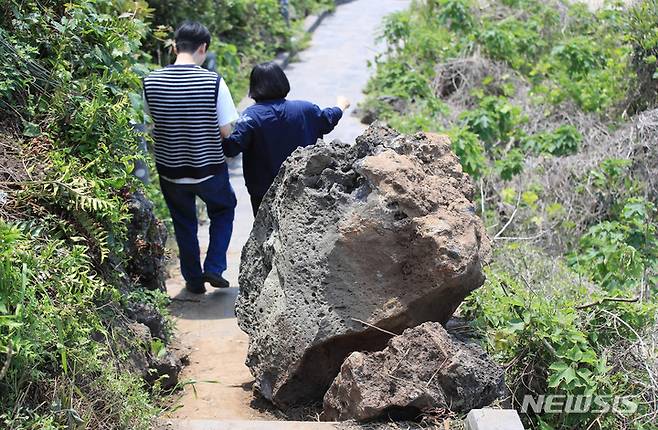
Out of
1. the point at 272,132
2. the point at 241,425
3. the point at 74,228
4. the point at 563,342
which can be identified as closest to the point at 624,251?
the point at 563,342

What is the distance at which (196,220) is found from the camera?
20.2 ft

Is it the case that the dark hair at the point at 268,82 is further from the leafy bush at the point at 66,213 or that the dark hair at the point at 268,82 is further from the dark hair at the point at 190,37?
the leafy bush at the point at 66,213

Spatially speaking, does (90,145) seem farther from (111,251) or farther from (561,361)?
(561,361)

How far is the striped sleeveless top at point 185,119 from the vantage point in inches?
226

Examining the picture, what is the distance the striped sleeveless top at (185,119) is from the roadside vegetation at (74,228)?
0.19 m

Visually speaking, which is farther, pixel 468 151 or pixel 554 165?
pixel 554 165

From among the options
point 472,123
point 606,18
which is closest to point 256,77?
point 472,123

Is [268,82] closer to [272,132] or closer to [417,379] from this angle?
[272,132]

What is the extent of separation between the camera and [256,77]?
5.67 metres

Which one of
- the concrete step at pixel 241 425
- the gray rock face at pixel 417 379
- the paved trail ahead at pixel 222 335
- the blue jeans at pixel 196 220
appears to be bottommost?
the paved trail ahead at pixel 222 335

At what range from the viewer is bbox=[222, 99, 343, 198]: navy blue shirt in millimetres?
5660

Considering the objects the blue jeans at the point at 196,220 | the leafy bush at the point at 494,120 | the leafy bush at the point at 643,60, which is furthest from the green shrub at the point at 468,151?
the blue jeans at the point at 196,220

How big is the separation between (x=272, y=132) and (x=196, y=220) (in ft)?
3.01

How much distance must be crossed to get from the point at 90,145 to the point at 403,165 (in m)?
1.70
